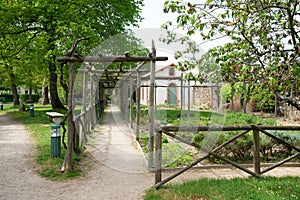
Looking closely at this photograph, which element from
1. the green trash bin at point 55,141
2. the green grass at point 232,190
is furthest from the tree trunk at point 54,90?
the green grass at point 232,190

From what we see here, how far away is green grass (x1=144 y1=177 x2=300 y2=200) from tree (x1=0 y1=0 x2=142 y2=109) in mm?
8674

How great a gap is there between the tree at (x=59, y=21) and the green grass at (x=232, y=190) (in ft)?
28.5

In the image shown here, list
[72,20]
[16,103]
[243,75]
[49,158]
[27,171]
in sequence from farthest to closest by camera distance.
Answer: [16,103] → [72,20] → [49,158] → [27,171] → [243,75]

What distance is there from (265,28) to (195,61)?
3.18 ft

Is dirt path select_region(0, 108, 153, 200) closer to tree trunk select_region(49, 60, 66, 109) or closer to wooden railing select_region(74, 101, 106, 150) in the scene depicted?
wooden railing select_region(74, 101, 106, 150)

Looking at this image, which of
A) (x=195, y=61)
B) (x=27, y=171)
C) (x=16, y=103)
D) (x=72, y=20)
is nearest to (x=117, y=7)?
(x=72, y=20)

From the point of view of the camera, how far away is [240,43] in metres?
3.71

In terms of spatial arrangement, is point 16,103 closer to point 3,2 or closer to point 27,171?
point 3,2

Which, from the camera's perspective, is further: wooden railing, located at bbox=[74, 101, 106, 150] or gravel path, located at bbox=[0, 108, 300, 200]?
wooden railing, located at bbox=[74, 101, 106, 150]

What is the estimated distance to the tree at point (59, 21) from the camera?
13336mm

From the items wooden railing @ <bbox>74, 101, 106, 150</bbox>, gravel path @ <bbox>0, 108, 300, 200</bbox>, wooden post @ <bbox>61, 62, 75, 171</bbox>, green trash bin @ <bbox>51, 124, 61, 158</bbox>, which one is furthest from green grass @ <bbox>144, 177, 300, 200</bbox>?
green trash bin @ <bbox>51, 124, 61, 158</bbox>

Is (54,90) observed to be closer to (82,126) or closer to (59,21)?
(59,21)

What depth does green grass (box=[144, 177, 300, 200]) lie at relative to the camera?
4.12 m

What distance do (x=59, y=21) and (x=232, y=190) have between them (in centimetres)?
1180
